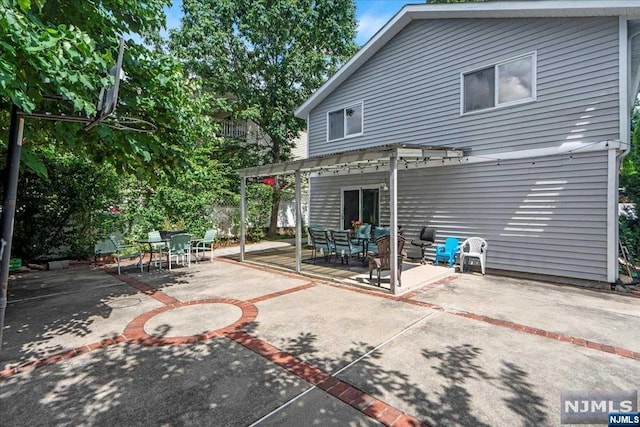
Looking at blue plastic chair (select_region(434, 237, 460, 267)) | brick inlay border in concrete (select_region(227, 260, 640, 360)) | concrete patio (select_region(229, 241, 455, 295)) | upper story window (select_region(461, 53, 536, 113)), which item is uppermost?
upper story window (select_region(461, 53, 536, 113))

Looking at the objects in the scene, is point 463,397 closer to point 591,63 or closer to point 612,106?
point 612,106

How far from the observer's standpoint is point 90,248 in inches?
412

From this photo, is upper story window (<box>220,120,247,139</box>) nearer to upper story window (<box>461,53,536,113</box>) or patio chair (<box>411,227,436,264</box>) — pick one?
patio chair (<box>411,227,436,264</box>)

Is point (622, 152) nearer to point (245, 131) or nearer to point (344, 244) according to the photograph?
point (344, 244)

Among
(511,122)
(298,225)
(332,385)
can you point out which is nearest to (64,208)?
(298,225)

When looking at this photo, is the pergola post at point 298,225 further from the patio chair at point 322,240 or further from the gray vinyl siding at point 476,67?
the gray vinyl siding at point 476,67

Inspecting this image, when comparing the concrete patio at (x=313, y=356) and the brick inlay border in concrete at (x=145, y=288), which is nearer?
the concrete patio at (x=313, y=356)

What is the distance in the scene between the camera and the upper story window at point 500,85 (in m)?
7.59

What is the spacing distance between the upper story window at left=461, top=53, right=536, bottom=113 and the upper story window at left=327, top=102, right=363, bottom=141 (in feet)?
12.1

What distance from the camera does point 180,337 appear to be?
447 cm

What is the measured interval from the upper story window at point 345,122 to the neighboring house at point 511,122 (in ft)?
0.56

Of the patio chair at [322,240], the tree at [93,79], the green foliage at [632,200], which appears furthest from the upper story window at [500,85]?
the tree at [93,79]

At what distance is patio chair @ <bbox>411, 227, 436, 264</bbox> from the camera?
916 centimetres

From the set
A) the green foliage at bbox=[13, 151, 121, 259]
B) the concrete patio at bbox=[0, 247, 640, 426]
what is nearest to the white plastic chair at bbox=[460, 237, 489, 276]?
the concrete patio at bbox=[0, 247, 640, 426]
